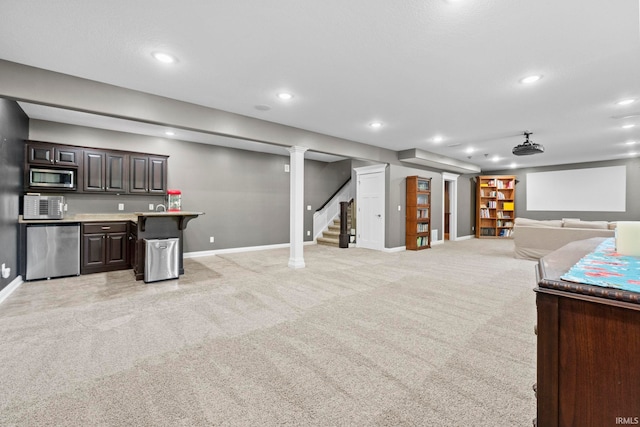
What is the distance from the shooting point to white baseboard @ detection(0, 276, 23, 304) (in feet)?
11.3

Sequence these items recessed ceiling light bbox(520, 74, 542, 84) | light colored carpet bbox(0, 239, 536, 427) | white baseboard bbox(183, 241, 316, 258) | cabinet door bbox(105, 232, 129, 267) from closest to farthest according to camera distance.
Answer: light colored carpet bbox(0, 239, 536, 427) < recessed ceiling light bbox(520, 74, 542, 84) < cabinet door bbox(105, 232, 129, 267) < white baseboard bbox(183, 241, 316, 258)

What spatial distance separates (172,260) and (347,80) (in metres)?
3.66

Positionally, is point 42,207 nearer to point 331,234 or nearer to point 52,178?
point 52,178

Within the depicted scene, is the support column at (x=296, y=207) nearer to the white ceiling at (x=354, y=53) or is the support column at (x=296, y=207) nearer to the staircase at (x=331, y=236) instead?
the white ceiling at (x=354, y=53)

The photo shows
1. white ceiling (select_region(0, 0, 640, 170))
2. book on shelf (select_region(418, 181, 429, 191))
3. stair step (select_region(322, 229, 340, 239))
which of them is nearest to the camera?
white ceiling (select_region(0, 0, 640, 170))

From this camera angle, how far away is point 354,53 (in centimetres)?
272

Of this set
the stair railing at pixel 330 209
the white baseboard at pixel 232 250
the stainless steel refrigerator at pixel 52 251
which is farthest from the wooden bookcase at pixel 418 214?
the stainless steel refrigerator at pixel 52 251

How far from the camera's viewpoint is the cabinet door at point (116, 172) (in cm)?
525

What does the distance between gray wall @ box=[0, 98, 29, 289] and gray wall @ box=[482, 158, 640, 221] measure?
12.8 meters

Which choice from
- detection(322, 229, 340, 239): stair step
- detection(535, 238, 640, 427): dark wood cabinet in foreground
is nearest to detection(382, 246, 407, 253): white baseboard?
detection(322, 229, 340, 239): stair step

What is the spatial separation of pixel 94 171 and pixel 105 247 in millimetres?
1389

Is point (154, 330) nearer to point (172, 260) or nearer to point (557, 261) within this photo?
Result: point (172, 260)

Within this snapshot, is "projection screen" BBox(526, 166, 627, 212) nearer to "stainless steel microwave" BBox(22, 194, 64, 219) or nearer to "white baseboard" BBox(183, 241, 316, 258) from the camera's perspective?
"white baseboard" BBox(183, 241, 316, 258)

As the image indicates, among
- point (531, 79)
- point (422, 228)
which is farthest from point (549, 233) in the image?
point (531, 79)
